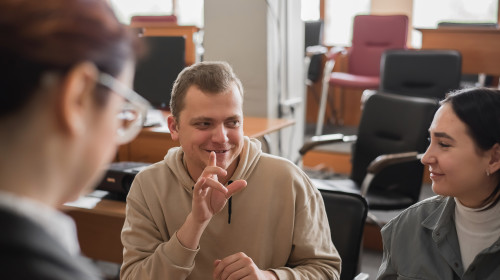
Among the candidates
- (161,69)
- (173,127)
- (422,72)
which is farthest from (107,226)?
(422,72)

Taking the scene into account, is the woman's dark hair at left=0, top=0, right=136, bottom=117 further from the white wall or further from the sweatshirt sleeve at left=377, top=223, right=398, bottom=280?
the white wall

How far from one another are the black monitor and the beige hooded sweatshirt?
1.48m

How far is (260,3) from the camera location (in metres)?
3.59

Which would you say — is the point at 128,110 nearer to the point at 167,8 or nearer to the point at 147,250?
the point at 147,250

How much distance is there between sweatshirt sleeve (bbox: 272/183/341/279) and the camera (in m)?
1.50

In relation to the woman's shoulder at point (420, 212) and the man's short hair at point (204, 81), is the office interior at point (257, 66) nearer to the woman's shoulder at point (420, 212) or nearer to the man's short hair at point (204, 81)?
the man's short hair at point (204, 81)

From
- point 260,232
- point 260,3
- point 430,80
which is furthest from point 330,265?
point 430,80

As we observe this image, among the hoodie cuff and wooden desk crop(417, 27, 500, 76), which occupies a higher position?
wooden desk crop(417, 27, 500, 76)

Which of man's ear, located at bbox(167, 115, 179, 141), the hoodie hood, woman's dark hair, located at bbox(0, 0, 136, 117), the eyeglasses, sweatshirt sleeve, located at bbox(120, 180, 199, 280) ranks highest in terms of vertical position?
woman's dark hair, located at bbox(0, 0, 136, 117)

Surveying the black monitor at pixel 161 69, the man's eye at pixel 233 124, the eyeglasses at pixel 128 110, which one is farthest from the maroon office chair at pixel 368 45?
the eyeglasses at pixel 128 110

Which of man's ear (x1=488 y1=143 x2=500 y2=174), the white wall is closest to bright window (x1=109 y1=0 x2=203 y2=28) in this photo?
the white wall

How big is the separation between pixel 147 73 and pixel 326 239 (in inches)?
70.1

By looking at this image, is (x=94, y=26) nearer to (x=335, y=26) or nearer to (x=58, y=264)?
(x=58, y=264)

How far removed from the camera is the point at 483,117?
155 cm
